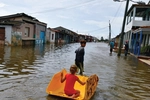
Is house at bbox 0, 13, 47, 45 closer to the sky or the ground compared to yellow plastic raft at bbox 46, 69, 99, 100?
closer to the sky

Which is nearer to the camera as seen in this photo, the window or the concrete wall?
the concrete wall

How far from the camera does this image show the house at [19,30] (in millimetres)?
24219

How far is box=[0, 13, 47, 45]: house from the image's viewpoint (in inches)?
953

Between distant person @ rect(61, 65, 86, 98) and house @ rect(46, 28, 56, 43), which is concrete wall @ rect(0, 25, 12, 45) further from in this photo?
distant person @ rect(61, 65, 86, 98)

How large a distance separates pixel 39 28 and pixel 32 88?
29234 millimetres

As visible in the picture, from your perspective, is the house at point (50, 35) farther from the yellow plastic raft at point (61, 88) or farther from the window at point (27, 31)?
the yellow plastic raft at point (61, 88)

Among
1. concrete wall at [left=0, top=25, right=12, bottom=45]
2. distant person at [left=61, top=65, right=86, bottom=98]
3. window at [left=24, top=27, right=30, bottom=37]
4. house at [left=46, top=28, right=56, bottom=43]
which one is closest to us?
distant person at [left=61, top=65, right=86, bottom=98]

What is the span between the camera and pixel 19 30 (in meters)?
25.8

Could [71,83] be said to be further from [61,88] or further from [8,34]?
[8,34]

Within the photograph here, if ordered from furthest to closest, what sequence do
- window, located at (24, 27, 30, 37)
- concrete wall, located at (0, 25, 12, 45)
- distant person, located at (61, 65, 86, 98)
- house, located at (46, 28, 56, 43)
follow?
house, located at (46, 28, 56, 43) < window, located at (24, 27, 30, 37) < concrete wall, located at (0, 25, 12, 45) < distant person, located at (61, 65, 86, 98)

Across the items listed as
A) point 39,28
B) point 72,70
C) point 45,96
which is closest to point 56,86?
point 45,96

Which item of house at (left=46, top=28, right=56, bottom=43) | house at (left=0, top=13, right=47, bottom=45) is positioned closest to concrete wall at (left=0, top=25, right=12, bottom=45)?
house at (left=0, top=13, right=47, bottom=45)

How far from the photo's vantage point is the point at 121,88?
6875 mm

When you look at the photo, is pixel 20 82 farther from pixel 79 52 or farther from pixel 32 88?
pixel 79 52
